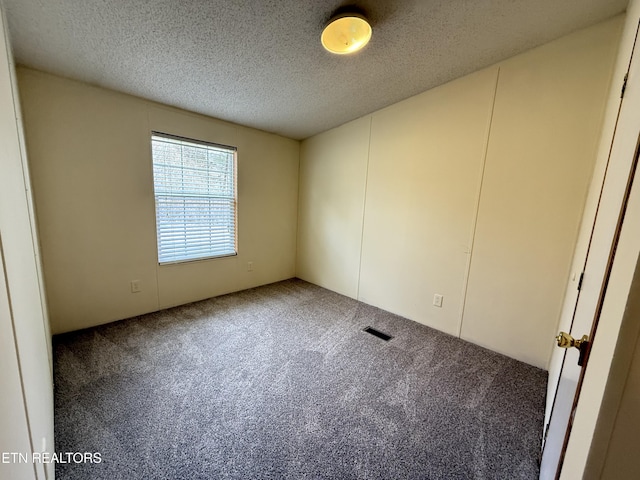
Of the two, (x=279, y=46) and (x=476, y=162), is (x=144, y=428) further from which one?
(x=476, y=162)

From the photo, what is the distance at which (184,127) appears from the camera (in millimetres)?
2674

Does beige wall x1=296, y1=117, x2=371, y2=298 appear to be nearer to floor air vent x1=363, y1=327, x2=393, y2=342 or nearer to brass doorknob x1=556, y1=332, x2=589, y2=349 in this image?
floor air vent x1=363, y1=327, x2=393, y2=342

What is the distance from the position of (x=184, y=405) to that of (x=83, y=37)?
7.87ft

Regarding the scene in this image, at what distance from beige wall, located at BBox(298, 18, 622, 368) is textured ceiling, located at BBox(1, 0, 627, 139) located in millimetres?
240

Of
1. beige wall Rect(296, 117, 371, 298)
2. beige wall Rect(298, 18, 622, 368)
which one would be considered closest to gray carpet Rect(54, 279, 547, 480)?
beige wall Rect(298, 18, 622, 368)

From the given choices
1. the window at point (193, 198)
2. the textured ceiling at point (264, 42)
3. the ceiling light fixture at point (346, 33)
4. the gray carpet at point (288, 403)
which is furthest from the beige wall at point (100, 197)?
the ceiling light fixture at point (346, 33)

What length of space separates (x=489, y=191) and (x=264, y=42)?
211 cm

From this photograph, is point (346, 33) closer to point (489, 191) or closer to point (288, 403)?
point (489, 191)

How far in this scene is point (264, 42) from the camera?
1712 millimetres

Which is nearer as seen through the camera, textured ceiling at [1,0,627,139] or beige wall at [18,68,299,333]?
textured ceiling at [1,0,627,139]

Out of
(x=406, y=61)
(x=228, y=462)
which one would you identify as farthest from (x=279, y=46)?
(x=228, y=462)

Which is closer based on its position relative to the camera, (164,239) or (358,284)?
(164,239)

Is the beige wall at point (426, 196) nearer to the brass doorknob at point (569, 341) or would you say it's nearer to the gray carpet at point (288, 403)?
the gray carpet at point (288, 403)

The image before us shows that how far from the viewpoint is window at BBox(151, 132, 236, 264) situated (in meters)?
2.65
